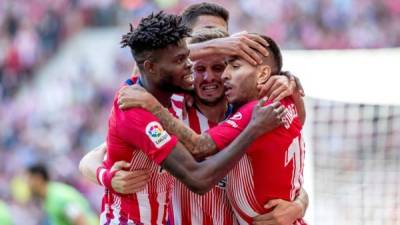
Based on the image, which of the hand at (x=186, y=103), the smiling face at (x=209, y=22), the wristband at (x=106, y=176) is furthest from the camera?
the smiling face at (x=209, y=22)

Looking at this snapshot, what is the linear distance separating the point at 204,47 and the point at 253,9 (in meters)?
9.43

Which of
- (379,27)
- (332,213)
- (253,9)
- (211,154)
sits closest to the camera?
(211,154)

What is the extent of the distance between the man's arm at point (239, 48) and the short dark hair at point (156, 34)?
0.75ft

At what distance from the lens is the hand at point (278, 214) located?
4.29 meters

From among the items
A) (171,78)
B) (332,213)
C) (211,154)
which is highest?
(171,78)

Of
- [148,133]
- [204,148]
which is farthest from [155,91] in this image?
[204,148]

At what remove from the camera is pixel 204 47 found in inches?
178

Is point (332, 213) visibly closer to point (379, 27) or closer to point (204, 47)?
point (204, 47)

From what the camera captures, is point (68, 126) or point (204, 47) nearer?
point (204, 47)

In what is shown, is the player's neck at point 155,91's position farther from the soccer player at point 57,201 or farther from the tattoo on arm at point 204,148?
the soccer player at point 57,201

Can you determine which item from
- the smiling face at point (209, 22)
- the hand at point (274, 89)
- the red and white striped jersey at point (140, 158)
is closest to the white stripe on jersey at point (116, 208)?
the red and white striped jersey at point (140, 158)

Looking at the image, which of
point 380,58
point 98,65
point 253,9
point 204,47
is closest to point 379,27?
point 253,9

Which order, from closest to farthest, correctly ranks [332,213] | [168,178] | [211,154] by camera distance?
[211,154]
[168,178]
[332,213]

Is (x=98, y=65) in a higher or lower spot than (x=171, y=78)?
higher
